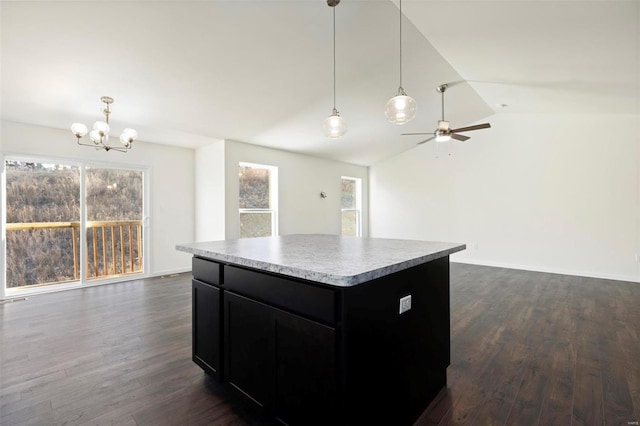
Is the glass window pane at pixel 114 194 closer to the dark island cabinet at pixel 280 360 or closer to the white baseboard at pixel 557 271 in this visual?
the dark island cabinet at pixel 280 360

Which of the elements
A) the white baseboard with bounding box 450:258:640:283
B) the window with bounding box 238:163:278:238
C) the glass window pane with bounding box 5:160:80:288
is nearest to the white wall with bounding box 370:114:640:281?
the white baseboard with bounding box 450:258:640:283

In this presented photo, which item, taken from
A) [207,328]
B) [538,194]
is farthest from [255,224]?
[538,194]

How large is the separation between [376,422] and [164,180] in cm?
538

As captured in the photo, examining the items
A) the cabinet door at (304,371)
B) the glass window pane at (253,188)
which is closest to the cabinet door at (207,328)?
the cabinet door at (304,371)

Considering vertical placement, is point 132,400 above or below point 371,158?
below

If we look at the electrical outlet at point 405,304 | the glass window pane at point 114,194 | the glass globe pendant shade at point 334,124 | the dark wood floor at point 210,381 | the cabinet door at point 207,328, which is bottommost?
the dark wood floor at point 210,381

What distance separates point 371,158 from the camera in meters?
7.71

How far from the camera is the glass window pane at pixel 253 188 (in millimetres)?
5586

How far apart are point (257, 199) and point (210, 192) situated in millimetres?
881

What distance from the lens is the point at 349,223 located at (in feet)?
26.5

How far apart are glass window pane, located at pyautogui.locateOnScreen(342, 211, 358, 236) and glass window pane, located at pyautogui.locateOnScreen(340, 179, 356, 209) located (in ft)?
0.63

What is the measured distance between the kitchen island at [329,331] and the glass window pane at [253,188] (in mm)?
3677

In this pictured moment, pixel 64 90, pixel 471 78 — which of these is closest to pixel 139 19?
pixel 64 90

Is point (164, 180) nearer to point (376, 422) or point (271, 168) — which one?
point (271, 168)
